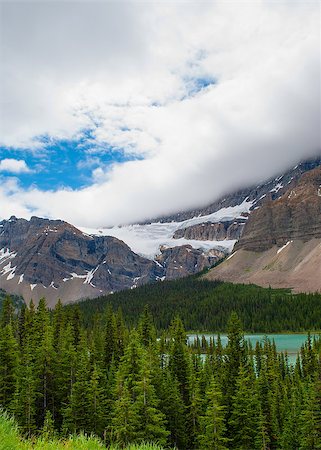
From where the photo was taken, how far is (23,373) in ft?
137

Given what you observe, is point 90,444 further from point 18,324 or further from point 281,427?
point 18,324

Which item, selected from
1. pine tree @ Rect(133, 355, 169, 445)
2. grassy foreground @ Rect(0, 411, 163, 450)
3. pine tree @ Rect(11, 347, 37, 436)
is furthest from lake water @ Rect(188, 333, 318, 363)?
grassy foreground @ Rect(0, 411, 163, 450)

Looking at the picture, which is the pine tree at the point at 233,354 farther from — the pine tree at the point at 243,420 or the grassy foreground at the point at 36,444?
the grassy foreground at the point at 36,444

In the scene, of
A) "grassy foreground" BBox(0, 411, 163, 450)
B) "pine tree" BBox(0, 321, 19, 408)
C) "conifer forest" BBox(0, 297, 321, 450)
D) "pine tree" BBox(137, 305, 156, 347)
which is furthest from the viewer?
"pine tree" BBox(137, 305, 156, 347)

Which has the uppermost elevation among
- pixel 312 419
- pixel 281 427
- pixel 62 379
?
pixel 62 379

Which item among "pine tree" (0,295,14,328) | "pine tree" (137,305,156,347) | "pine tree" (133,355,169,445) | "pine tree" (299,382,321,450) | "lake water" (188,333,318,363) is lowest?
"lake water" (188,333,318,363)

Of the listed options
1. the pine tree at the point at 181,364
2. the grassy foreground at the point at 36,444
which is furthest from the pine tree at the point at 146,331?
the grassy foreground at the point at 36,444

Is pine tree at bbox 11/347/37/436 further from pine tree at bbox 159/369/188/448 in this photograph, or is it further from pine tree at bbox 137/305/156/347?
pine tree at bbox 137/305/156/347

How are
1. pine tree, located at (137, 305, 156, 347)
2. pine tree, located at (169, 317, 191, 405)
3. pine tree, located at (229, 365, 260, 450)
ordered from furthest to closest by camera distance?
pine tree, located at (137, 305, 156, 347) → pine tree, located at (169, 317, 191, 405) → pine tree, located at (229, 365, 260, 450)

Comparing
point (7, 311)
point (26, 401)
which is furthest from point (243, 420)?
point (7, 311)

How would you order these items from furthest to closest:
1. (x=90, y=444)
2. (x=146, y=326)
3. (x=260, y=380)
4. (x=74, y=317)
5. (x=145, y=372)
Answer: (x=74, y=317) → (x=146, y=326) → (x=260, y=380) → (x=145, y=372) → (x=90, y=444)

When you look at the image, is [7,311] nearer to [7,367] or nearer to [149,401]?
[7,367]

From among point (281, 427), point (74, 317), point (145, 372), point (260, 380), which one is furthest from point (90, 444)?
point (74, 317)

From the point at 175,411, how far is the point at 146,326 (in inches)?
709
